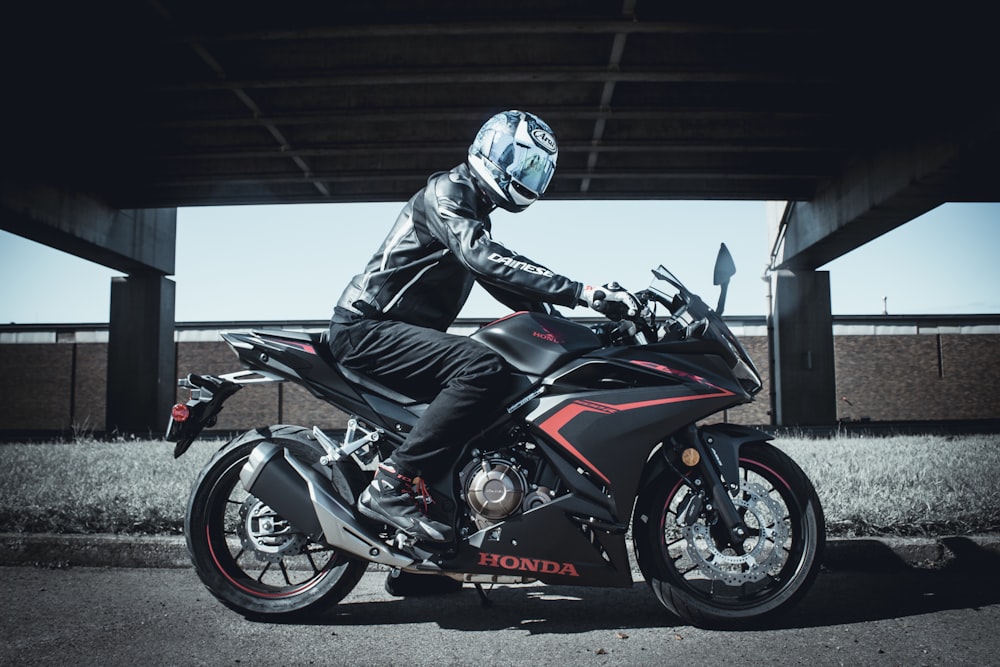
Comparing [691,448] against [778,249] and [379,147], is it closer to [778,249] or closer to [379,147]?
[379,147]

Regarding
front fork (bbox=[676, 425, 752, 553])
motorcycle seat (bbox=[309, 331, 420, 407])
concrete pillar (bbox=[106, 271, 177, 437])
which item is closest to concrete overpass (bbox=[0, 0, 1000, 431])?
concrete pillar (bbox=[106, 271, 177, 437])

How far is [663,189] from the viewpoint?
1722 centimetres

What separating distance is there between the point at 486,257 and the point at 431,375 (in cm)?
60

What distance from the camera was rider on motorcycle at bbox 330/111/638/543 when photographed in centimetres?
319

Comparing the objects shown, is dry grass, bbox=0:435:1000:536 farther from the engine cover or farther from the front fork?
the engine cover

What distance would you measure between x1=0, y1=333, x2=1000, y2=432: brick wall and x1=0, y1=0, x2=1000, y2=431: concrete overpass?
14.1m

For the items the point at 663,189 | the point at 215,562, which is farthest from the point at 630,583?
the point at 663,189

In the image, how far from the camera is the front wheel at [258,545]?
344 centimetres

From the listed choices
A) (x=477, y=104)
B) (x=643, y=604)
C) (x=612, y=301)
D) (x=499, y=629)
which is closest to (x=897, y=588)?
(x=643, y=604)

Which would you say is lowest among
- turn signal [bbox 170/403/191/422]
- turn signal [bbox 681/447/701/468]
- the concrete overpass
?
turn signal [bbox 681/447/701/468]

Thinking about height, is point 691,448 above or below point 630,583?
above

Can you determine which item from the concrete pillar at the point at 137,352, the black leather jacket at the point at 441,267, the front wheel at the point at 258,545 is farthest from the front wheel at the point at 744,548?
the concrete pillar at the point at 137,352

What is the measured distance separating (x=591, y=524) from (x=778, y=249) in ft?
63.5

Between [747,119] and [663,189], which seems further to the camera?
[663,189]
